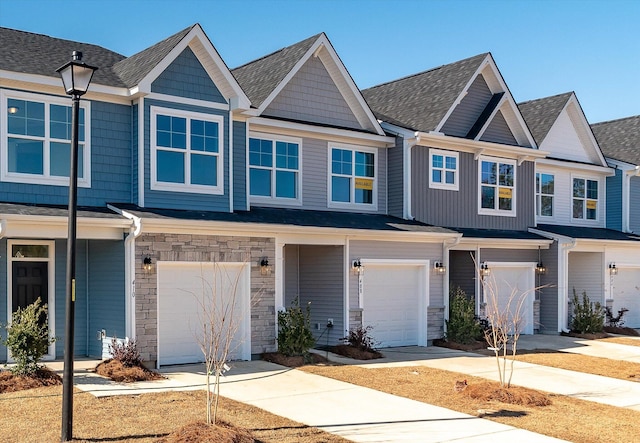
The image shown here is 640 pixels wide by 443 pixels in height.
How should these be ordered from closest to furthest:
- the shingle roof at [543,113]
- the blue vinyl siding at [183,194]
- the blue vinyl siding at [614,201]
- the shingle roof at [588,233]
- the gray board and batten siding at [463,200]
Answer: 1. the blue vinyl siding at [183,194]
2. the gray board and batten siding at [463,200]
3. the shingle roof at [588,233]
4. the shingle roof at [543,113]
5. the blue vinyl siding at [614,201]

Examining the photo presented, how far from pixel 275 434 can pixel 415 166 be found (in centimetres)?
1216

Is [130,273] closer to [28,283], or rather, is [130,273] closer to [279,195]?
[28,283]

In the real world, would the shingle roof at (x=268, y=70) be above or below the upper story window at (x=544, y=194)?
above

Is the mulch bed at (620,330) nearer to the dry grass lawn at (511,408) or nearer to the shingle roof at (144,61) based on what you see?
the dry grass lawn at (511,408)

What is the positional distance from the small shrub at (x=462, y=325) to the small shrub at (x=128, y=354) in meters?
8.79

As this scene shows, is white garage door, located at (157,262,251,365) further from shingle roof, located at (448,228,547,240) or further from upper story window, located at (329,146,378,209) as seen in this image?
shingle roof, located at (448,228,547,240)

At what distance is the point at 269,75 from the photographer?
63.8ft

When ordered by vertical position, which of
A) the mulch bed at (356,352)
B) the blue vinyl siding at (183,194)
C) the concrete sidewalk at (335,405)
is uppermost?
the blue vinyl siding at (183,194)

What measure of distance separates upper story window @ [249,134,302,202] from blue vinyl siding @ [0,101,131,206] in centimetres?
373

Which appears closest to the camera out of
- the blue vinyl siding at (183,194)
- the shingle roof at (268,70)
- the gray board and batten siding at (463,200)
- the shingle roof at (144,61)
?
the blue vinyl siding at (183,194)

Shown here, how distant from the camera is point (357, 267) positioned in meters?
17.8

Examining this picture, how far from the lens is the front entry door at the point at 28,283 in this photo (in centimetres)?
1470

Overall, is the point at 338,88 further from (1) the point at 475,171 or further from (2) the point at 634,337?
(2) the point at 634,337

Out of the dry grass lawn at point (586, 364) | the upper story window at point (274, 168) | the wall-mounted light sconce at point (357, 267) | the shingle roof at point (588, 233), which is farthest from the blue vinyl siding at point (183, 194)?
the shingle roof at point (588, 233)
